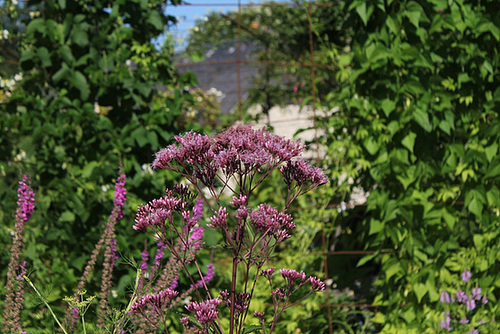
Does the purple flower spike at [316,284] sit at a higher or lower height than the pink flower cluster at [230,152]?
lower

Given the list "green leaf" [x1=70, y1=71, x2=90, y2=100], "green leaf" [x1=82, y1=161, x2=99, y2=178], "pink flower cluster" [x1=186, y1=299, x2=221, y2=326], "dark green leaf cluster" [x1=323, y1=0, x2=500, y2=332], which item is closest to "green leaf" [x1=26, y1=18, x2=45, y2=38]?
"green leaf" [x1=70, y1=71, x2=90, y2=100]

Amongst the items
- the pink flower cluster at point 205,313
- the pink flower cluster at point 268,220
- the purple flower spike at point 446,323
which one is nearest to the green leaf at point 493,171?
the purple flower spike at point 446,323

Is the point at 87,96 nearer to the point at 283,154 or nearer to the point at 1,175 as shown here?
the point at 1,175

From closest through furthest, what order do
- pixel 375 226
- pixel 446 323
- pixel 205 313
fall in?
pixel 205 313 < pixel 446 323 < pixel 375 226

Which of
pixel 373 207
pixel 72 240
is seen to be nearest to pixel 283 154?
pixel 373 207

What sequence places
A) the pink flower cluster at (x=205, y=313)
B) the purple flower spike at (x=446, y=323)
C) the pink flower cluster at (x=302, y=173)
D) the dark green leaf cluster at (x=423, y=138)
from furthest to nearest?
the dark green leaf cluster at (x=423, y=138) → the purple flower spike at (x=446, y=323) → the pink flower cluster at (x=302, y=173) → the pink flower cluster at (x=205, y=313)

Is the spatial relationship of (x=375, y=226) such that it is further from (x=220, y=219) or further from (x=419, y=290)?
(x=220, y=219)

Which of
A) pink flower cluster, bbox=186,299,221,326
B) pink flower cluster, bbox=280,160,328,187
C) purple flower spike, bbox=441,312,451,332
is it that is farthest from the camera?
purple flower spike, bbox=441,312,451,332

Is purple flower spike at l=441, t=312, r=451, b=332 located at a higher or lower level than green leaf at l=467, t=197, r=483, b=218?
lower

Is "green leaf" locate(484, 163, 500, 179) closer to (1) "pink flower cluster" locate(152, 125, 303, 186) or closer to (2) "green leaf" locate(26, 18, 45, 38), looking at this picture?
(1) "pink flower cluster" locate(152, 125, 303, 186)

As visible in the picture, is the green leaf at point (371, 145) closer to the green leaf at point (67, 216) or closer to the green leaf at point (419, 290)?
the green leaf at point (419, 290)

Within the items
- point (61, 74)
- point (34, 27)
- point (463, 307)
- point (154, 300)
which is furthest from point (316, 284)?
point (34, 27)

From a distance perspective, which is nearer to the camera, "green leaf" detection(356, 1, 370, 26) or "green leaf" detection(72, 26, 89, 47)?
"green leaf" detection(356, 1, 370, 26)

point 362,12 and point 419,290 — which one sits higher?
point 362,12
